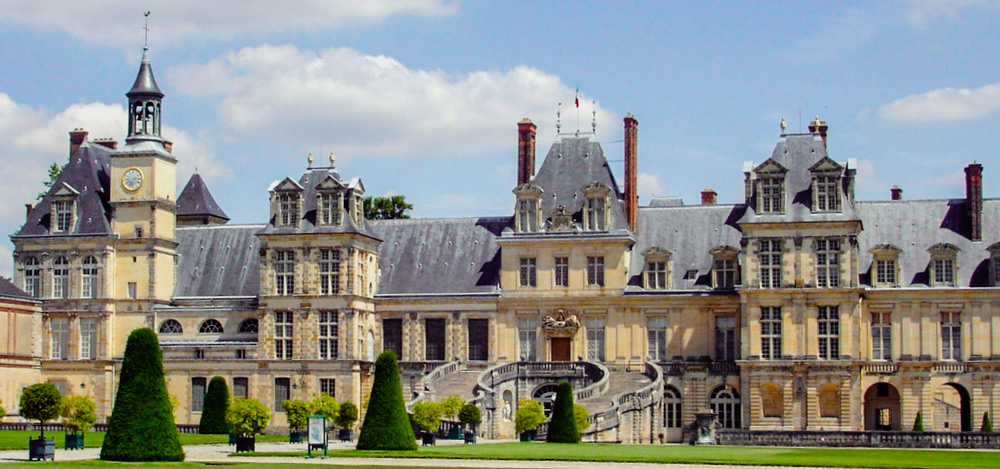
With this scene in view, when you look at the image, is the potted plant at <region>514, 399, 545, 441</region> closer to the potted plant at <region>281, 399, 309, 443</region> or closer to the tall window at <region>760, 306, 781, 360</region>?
the potted plant at <region>281, 399, 309, 443</region>

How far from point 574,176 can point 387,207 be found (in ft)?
70.5

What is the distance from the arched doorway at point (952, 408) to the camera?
64.0 m

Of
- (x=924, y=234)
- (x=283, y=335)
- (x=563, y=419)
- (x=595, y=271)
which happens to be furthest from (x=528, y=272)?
(x=924, y=234)

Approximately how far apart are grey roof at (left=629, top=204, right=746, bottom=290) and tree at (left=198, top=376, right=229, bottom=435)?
17.1m

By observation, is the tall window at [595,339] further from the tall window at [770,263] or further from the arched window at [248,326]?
the arched window at [248,326]

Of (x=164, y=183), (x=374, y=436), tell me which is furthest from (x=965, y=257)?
(x=164, y=183)

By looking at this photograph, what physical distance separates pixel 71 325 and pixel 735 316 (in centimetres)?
2825

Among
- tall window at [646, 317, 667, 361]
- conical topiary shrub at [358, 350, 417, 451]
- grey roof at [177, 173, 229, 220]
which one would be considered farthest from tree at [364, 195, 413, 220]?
conical topiary shrub at [358, 350, 417, 451]

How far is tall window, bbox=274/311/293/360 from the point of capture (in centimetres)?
6938

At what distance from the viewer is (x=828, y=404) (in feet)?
209

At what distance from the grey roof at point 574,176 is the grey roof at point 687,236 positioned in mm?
1532

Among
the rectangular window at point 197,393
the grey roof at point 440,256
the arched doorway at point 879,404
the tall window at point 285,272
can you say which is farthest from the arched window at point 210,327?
the arched doorway at point 879,404

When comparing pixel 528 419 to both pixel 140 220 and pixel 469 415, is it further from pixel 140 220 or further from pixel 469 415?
pixel 140 220

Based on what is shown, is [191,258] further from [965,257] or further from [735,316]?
[965,257]
